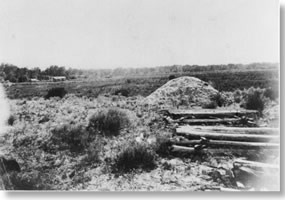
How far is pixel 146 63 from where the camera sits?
4.00m

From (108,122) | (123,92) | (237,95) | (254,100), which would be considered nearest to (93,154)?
(108,122)

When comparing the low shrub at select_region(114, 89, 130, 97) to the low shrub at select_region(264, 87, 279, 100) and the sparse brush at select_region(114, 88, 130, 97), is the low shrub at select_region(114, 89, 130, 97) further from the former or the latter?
the low shrub at select_region(264, 87, 279, 100)

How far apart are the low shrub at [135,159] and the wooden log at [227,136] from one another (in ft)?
1.65

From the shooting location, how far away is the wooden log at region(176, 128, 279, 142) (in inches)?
153

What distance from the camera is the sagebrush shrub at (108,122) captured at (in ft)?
13.4

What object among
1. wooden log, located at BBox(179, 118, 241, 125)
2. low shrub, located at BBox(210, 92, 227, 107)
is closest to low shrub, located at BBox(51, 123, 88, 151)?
wooden log, located at BBox(179, 118, 241, 125)

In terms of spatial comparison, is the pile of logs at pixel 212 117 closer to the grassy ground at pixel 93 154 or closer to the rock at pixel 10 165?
the grassy ground at pixel 93 154

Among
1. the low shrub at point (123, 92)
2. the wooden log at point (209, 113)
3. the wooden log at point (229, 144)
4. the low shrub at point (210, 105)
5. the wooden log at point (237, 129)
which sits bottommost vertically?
the wooden log at point (229, 144)

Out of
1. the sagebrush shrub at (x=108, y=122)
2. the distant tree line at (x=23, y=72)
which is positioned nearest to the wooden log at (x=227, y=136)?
the sagebrush shrub at (x=108, y=122)

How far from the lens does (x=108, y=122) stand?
408cm

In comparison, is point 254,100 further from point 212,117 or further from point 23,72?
point 23,72

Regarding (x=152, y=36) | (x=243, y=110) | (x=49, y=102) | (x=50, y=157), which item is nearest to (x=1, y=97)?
(x=49, y=102)

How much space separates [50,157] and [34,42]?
1.63 m

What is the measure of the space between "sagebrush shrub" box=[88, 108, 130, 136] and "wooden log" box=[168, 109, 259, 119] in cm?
69
